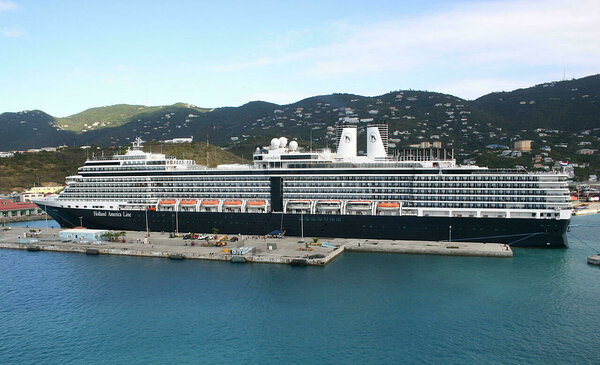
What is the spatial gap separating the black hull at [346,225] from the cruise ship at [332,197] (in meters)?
Answer: 0.09

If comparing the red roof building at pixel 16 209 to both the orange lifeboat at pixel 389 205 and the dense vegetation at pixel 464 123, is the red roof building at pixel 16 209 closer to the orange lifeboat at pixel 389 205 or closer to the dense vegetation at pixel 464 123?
the orange lifeboat at pixel 389 205

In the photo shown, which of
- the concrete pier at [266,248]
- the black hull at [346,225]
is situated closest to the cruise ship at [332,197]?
the black hull at [346,225]

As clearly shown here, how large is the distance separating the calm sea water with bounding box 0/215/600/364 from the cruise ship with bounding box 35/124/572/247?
4263mm

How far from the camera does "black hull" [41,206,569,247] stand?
4025cm

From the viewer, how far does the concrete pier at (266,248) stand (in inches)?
1522

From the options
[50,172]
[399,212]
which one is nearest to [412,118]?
[50,172]

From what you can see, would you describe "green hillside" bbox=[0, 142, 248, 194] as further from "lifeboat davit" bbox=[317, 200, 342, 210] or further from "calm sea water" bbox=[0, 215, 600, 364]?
"calm sea water" bbox=[0, 215, 600, 364]

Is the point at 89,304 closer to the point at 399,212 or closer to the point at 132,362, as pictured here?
the point at 132,362

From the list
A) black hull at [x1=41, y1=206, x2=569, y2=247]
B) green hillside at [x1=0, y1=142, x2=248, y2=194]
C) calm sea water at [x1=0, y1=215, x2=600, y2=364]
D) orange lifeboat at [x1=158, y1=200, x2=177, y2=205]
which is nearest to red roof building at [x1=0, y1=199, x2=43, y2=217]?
green hillside at [x1=0, y1=142, x2=248, y2=194]

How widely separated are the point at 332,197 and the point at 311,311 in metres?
19.9

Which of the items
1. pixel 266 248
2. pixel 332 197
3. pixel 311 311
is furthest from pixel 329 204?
pixel 311 311

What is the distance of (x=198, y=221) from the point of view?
49438 mm

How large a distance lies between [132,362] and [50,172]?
307 feet

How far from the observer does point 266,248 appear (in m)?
41.9
